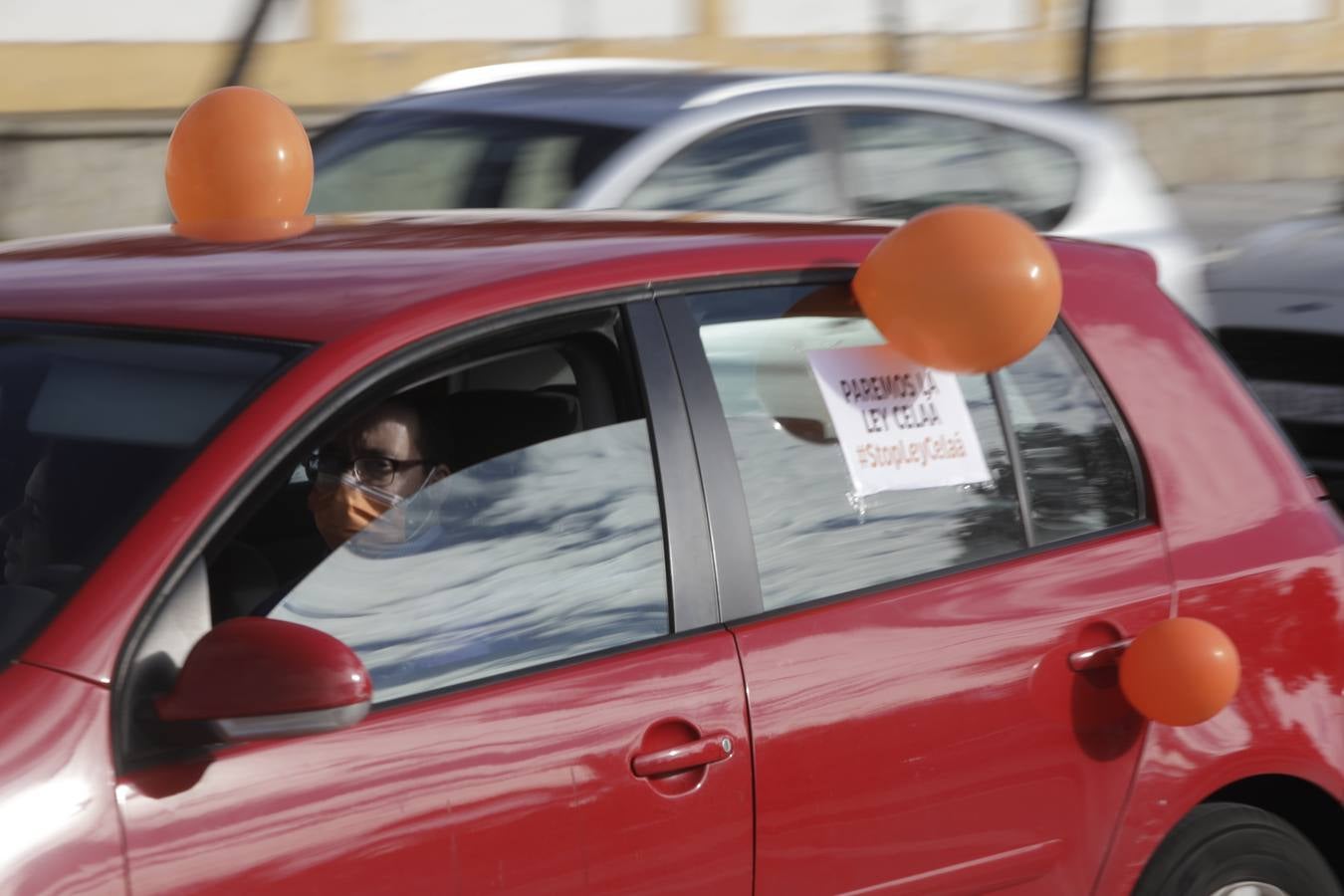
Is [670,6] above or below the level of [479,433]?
above

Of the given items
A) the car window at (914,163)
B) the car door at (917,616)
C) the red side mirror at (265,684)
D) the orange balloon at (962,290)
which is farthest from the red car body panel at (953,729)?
the car window at (914,163)

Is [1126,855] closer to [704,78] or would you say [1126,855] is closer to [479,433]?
[479,433]

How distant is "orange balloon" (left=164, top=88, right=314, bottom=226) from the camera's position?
3.61m

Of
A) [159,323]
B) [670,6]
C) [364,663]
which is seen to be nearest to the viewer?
[364,663]

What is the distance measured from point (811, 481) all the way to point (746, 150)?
340 centimetres

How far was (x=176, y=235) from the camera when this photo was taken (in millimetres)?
3088

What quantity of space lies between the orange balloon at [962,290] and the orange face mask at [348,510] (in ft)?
2.57

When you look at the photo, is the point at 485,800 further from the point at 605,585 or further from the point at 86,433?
the point at 86,433

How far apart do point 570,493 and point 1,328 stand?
2.71 feet

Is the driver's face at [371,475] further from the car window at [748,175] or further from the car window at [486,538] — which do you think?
the car window at [748,175]

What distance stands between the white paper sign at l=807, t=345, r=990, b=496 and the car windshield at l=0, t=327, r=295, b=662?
86 centimetres

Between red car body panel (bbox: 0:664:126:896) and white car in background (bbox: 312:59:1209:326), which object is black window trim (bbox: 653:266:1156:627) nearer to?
red car body panel (bbox: 0:664:126:896)

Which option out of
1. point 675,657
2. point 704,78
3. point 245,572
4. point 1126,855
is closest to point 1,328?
point 245,572

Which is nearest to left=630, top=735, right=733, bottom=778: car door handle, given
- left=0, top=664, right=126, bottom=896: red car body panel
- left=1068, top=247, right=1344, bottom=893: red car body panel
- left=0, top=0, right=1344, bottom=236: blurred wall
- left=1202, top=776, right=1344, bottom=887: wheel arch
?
left=0, top=664, right=126, bottom=896: red car body panel
